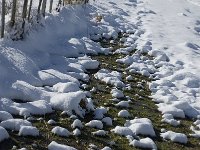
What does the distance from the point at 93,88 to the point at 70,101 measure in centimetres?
162

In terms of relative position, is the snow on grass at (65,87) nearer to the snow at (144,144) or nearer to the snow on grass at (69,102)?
the snow on grass at (69,102)

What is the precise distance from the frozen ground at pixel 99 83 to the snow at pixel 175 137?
18 mm

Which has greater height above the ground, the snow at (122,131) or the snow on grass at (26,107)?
the snow on grass at (26,107)

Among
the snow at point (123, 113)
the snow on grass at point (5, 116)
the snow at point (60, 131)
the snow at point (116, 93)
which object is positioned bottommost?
the snow at point (116, 93)

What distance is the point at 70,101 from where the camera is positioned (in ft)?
26.0

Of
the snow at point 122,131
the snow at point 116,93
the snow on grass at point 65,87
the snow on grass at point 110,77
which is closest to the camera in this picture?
the snow at point 122,131

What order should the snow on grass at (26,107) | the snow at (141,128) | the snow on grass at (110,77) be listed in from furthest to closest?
the snow on grass at (110,77) → the snow at (141,128) → the snow on grass at (26,107)

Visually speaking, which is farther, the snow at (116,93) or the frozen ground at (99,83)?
the snow at (116,93)

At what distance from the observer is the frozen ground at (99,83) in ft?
24.5

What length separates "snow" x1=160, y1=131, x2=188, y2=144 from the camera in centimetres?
771

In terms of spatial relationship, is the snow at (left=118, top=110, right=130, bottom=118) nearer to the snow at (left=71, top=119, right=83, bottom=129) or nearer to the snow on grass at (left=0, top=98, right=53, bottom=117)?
the snow at (left=71, top=119, right=83, bottom=129)

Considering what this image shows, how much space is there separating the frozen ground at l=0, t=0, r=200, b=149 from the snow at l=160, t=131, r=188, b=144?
0.02 m

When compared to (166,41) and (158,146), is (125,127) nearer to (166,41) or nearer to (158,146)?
(158,146)

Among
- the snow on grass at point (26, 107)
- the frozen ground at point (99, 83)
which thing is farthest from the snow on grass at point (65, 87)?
the snow on grass at point (26, 107)
